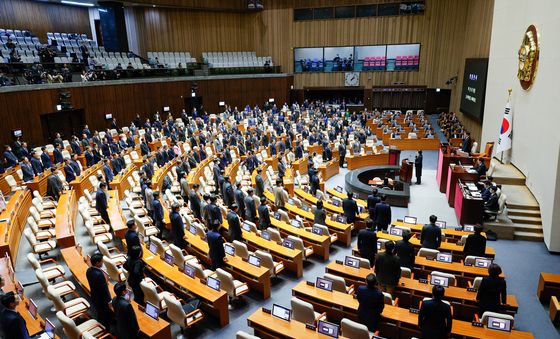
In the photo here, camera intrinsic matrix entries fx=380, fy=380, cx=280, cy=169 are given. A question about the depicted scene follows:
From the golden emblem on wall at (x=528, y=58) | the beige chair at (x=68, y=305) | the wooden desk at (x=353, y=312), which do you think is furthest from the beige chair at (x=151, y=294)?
the golden emblem on wall at (x=528, y=58)

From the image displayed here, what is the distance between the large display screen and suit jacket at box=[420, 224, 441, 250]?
12411 mm

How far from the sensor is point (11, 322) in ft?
14.8

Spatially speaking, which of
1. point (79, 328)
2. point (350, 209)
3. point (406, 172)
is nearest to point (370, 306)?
point (79, 328)

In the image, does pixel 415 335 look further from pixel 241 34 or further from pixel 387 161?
pixel 241 34

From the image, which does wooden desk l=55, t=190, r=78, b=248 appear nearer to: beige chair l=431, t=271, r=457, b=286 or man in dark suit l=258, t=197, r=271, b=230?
man in dark suit l=258, t=197, r=271, b=230

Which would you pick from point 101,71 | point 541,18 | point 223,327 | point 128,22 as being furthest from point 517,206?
point 128,22

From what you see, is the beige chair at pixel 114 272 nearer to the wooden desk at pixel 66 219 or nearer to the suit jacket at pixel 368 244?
the wooden desk at pixel 66 219

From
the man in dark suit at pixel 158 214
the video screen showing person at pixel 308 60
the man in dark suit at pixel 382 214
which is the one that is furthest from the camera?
the video screen showing person at pixel 308 60

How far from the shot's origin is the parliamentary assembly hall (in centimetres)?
598

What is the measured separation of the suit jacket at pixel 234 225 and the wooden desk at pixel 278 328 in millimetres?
2722

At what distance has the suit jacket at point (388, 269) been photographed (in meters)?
6.17

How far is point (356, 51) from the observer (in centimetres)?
3212

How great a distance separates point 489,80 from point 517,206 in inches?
314

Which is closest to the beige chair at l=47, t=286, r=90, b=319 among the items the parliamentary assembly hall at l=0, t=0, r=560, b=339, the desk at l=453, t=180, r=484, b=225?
the parliamentary assembly hall at l=0, t=0, r=560, b=339
